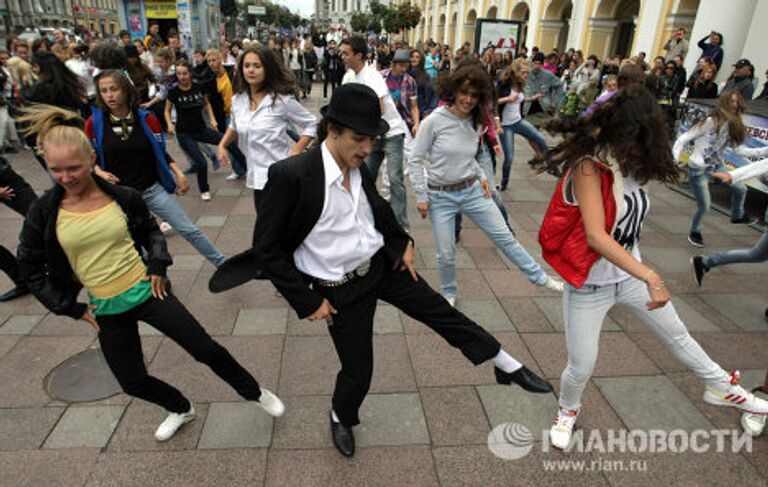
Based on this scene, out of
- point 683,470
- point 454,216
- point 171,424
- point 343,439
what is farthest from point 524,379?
point 171,424

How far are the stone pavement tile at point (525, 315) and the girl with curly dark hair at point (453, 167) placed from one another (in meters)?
0.44

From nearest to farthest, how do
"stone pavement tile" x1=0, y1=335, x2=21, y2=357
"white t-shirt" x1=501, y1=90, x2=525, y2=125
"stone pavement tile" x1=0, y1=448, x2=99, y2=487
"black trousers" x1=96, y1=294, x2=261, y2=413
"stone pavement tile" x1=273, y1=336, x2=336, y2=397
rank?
"black trousers" x1=96, y1=294, x2=261, y2=413, "stone pavement tile" x1=0, y1=448, x2=99, y2=487, "stone pavement tile" x1=273, y1=336, x2=336, y2=397, "stone pavement tile" x1=0, y1=335, x2=21, y2=357, "white t-shirt" x1=501, y1=90, x2=525, y2=125

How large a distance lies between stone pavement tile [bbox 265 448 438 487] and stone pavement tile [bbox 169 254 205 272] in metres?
2.69

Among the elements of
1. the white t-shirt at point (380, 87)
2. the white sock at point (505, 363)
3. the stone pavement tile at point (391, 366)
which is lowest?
the stone pavement tile at point (391, 366)

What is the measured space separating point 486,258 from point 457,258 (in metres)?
0.31

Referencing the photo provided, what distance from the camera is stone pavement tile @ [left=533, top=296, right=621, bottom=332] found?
3.89m

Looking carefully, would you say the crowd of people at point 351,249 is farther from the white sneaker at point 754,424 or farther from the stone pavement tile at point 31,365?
the stone pavement tile at point 31,365

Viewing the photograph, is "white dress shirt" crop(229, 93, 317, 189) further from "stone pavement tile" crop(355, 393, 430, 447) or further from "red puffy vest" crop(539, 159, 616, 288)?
"red puffy vest" crop(539, 159, 616, 288)

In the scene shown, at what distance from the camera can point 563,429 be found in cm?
271

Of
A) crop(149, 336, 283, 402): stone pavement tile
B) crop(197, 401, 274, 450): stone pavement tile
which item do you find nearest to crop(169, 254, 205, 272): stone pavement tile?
crop(149, 336, 283, 402): stone pavement tile

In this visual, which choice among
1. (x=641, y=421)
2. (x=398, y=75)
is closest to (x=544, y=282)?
(x=641, y=421)

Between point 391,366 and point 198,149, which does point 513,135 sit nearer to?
point 198,149

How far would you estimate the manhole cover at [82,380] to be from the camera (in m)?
3.06

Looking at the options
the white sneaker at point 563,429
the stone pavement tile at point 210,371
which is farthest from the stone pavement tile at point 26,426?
the white sneaker at point 563,429
